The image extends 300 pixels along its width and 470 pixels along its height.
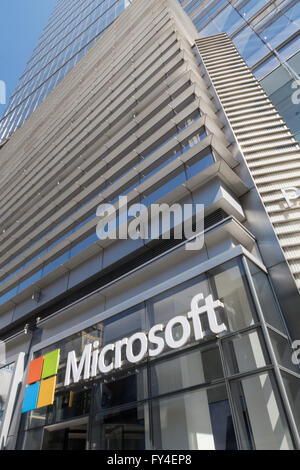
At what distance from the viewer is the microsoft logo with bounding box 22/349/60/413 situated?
8.38 metres

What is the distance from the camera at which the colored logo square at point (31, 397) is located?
8617 mm

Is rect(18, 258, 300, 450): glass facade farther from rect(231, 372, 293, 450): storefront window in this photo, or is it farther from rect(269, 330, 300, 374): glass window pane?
rect(269, 330, 300, 374): glass window pane

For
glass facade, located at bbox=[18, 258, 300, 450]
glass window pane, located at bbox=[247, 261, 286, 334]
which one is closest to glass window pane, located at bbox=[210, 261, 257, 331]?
glass facade, located at bbox=[18, 258, 300, 450]

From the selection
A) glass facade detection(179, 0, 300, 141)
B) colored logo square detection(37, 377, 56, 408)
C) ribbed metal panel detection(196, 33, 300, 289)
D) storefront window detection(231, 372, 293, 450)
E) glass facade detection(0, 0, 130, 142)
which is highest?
glass facade detection(0, 0, 130, 142)

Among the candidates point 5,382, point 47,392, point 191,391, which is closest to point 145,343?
point 191,391

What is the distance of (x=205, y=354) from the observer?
19.0ft

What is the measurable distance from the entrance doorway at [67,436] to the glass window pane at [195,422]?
2.08m

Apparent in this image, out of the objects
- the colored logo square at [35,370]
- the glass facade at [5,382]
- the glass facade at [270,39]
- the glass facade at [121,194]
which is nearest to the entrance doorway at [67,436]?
the colored logo square at [35,370]

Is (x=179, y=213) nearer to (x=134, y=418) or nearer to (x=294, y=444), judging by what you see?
(x=134, y=418)

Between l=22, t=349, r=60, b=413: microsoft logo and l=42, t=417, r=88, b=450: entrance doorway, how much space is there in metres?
0.69

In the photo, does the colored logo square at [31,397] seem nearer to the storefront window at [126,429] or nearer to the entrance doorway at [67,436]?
the entrance doorway at [67,436]

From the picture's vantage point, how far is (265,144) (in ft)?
31.7

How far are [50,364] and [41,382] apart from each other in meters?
0.56

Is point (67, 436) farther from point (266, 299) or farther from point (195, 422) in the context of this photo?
point (266, 299)
